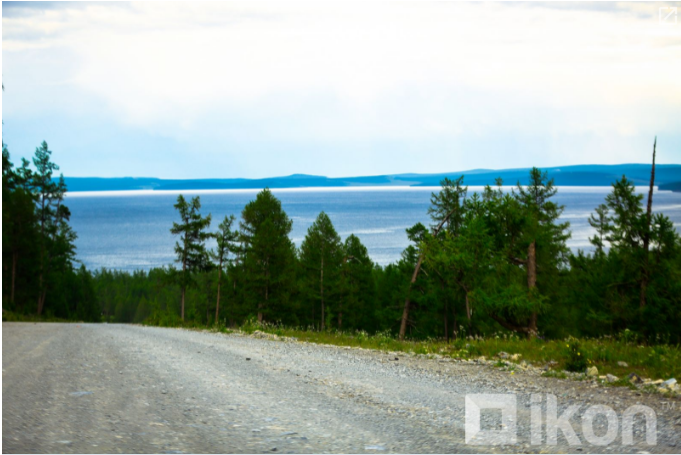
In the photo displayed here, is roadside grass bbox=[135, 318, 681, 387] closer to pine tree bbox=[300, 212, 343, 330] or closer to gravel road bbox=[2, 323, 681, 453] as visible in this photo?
gravel road bbox=[2, 323, 681, 453]

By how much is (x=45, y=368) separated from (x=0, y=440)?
461 cm

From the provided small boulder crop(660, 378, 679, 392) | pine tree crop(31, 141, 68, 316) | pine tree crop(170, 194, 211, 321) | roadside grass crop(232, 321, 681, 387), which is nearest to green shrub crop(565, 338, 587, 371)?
roadside grass crop(232, 321, 681, 387)

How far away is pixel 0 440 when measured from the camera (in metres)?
4.46

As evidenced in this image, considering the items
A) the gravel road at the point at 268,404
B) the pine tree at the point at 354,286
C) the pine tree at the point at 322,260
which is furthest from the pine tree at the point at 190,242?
the gravel road at the point at 268,404

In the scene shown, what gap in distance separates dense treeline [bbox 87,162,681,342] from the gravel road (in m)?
10.1

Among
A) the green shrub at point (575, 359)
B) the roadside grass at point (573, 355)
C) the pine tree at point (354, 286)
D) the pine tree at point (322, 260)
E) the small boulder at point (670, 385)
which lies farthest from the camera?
the pine tree at point (354, 286)

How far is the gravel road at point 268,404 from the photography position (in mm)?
4798

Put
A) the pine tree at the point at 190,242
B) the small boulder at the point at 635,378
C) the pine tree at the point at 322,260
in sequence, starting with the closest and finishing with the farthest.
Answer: the small boulder at the point at 635,378 < the pine tree at the point at 190,242 < the pine tree at the point at 322,260

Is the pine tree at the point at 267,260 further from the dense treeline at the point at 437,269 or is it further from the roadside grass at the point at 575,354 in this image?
the roadside grass at the point at 575,354

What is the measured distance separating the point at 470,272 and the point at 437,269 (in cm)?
417

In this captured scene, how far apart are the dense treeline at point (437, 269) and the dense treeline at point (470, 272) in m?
0.11

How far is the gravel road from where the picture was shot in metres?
4.80

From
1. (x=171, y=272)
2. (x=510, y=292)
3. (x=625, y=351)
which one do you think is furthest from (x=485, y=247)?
(x=171, y=272)

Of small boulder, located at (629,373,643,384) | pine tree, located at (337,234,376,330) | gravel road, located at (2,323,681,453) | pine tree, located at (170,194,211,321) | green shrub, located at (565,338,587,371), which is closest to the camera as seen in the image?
gravel road, located at (2,323,681,453)
